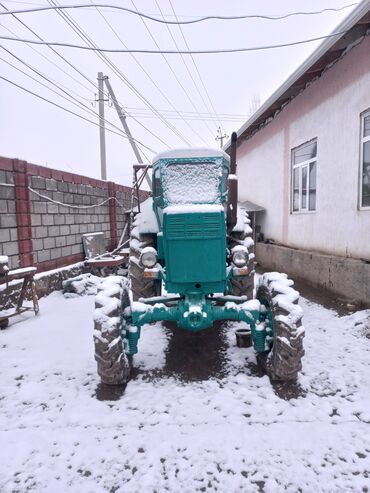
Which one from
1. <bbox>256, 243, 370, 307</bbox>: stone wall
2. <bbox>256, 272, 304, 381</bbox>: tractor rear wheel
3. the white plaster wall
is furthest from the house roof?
<bbox>256, 272, 304, 381</bbox>: tractor rear wheel

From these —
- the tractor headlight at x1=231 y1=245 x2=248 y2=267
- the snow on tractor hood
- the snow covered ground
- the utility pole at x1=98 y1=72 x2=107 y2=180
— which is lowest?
the snow covered ground

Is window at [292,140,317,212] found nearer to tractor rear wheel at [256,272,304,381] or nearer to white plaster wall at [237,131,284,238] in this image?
white plaster wall at [237,131,284,238]

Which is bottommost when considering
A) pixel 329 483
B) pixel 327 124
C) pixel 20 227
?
pixel 329 483

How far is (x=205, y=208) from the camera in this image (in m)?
2.95

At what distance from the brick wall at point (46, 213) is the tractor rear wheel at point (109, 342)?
2949 millimetres

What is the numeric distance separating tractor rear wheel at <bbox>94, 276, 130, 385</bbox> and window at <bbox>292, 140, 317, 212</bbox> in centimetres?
565

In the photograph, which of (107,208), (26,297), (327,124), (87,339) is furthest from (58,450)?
(107,208)

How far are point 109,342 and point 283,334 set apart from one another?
148 centimetres

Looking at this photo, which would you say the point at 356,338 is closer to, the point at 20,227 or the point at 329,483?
the point at 329,483

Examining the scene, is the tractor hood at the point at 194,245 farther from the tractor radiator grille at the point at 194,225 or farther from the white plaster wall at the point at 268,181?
the white plaster wall at the point at 268,181

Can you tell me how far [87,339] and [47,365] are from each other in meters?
0.69

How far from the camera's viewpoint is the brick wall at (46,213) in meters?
5.11

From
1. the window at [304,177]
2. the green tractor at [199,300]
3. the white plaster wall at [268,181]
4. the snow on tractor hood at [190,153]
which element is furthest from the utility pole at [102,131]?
the green tractor at [199,300]

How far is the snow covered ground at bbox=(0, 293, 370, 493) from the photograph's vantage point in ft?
6.14
